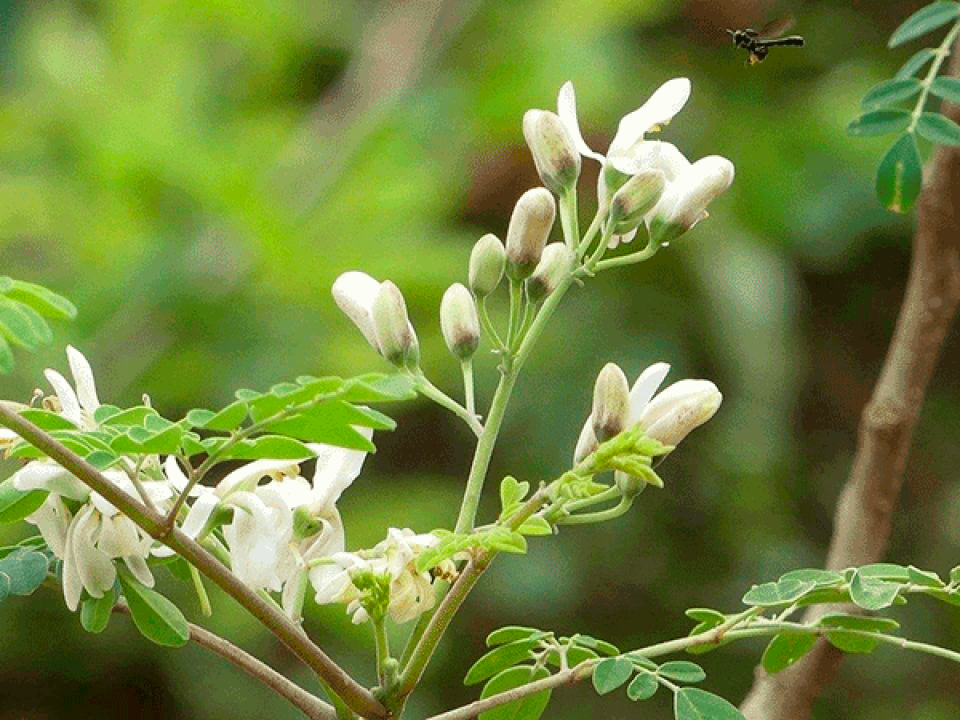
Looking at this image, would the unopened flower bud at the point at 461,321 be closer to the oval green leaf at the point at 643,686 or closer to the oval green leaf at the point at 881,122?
the oval green leaf at the point at 643,686

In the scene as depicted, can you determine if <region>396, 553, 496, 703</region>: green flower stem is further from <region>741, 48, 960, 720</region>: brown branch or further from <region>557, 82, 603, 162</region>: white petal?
<region>741, 48, 960, 720</region>: brown branch

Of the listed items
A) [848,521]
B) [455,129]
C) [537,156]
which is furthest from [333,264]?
[537,156]

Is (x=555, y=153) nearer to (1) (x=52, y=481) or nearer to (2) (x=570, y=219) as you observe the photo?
(2) (x=570, y=219)

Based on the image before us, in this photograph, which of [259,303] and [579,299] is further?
[579,299]

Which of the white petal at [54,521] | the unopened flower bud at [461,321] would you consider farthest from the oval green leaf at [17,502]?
the unopened flower bud at [461,321]

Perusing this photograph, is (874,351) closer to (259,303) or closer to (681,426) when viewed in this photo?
(259,303)

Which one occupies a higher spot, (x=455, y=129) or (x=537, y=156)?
(x=455, y=129)

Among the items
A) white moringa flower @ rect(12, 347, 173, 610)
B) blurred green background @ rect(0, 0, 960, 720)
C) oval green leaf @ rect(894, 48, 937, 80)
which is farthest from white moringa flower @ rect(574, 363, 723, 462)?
blurred green background @ rect(0, 0, 960, 720)
